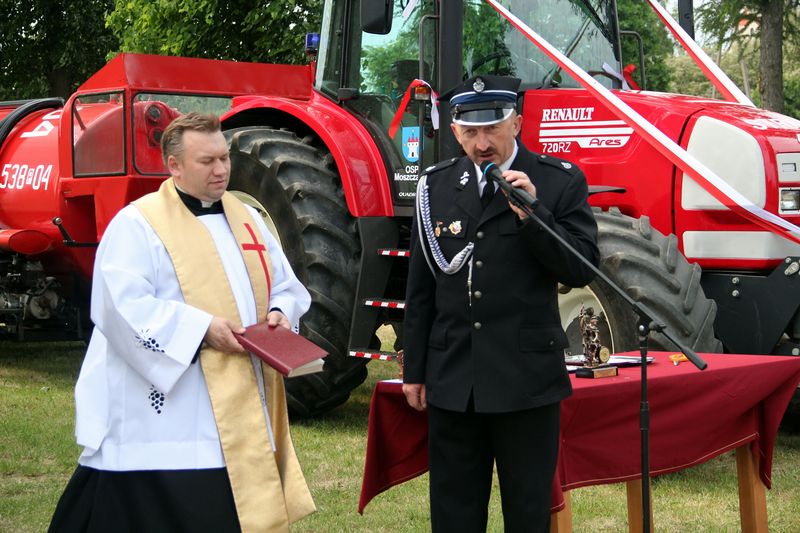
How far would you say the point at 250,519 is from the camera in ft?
11.2

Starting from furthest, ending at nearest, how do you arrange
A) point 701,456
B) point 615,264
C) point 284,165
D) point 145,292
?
point 284,165 → point 615,264 → point 701,456 → point 145,292

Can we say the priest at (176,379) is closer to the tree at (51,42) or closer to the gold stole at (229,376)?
the gold stole at (229,376)

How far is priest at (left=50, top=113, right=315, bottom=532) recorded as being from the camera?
3305 millimetres

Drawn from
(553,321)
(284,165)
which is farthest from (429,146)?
(553,321)

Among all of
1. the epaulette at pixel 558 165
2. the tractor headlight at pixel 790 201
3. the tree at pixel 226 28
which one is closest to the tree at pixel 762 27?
the tree at pixel 226 28

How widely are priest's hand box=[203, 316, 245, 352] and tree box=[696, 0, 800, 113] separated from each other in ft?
37.7

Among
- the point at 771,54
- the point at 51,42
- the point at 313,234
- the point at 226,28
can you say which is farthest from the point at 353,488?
the point at 51,42

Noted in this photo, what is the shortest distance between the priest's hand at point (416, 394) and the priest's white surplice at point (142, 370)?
61cm

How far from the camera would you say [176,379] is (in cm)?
330

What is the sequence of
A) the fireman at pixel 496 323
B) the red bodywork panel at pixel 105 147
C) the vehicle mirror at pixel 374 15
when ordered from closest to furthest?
the fireman at pixel 496 323 < the vehicle mirror at pixel 374 15 < the red bodywork panel at pixel 105 147

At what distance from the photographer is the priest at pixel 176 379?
330 cm

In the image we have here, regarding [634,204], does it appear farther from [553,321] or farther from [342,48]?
[553,321]

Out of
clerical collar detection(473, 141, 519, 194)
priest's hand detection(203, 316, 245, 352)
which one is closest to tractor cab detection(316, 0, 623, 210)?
clerical collar detection(473, 141, 519, 194)

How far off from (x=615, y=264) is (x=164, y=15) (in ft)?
39.0
